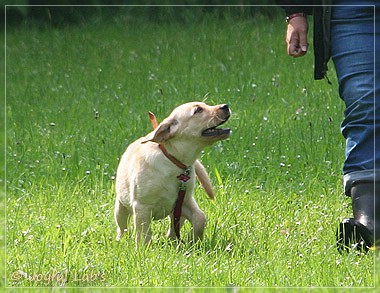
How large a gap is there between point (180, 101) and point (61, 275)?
14.8ft

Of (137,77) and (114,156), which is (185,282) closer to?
(114,156)

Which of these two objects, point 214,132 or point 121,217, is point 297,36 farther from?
point 121,217

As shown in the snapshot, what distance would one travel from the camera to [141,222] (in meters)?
5.61

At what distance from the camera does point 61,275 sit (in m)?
4.99

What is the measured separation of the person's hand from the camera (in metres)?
5.42

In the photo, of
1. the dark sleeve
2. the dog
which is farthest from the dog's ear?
the dark sleeve

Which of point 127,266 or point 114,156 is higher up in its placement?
point 127,266

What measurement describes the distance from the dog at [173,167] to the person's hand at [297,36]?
0.44 m

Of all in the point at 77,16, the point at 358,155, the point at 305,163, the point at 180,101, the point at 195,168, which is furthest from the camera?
the point at 77,16

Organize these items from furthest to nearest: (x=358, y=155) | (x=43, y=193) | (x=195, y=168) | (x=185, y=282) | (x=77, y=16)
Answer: (x=77, y=16)
(x=43, y=193)
(x=195, y=168)
(x=358, y=155)
(x=185, y=282)

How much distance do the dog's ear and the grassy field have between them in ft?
1.76

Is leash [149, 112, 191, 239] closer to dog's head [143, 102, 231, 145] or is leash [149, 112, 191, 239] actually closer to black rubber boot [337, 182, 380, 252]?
dog's head [143, 102, 231, 145]

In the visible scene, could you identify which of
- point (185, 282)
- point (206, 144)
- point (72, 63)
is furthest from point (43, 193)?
point (72, 63)

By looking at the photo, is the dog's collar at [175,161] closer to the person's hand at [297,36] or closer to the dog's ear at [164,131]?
the dog's ear at [164,131]
